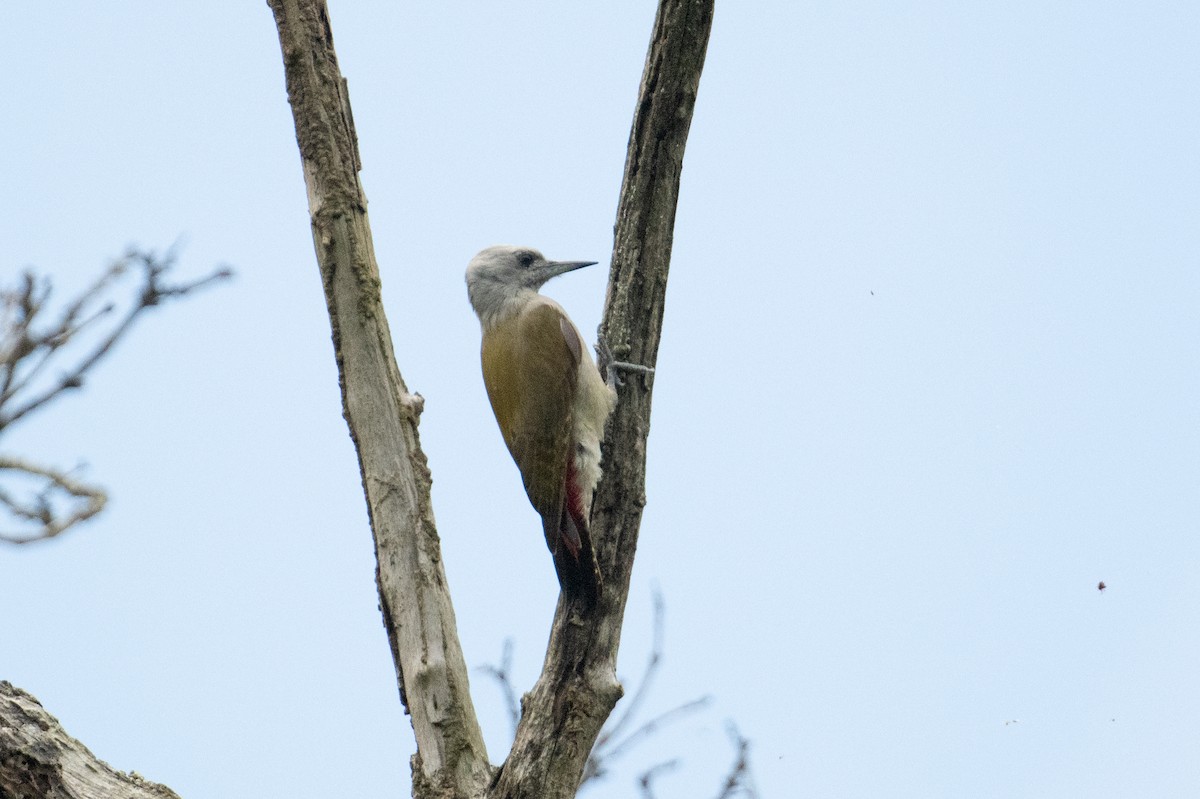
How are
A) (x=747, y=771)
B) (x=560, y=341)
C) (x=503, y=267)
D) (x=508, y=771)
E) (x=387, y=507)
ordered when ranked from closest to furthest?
(x=508, y=771) → (x=387, y=507) → (x=747, y=771) → (x=560, y=341) → (x=503, y=267)

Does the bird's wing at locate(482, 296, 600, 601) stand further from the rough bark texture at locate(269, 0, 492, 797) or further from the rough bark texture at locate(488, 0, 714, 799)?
the rough bark texture at locate(269, 0, 492, 797)

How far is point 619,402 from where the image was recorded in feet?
14.4

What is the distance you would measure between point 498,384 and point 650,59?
1.87 meters

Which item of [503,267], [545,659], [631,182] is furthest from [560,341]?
[545,659]

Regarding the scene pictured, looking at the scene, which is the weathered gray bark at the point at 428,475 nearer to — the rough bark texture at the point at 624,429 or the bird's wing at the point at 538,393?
the rough bark texture at the point at 624,429

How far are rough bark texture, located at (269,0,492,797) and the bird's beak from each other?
79.9 inches

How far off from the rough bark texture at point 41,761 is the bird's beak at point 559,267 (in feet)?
10.7

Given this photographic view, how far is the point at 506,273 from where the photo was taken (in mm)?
6375

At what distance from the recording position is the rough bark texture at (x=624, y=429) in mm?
3982

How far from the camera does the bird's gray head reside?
20.7ft

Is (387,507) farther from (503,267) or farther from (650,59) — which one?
(503,267)

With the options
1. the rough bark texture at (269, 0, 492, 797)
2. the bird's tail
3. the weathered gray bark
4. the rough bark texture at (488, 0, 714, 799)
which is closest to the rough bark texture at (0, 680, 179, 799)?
the weathered gray bark

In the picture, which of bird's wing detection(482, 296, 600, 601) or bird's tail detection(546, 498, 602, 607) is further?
bird's wing detection(482, 296, 600, 601)

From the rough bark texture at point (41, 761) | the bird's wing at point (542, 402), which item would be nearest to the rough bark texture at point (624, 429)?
the bird's wing at point (542, 402)
